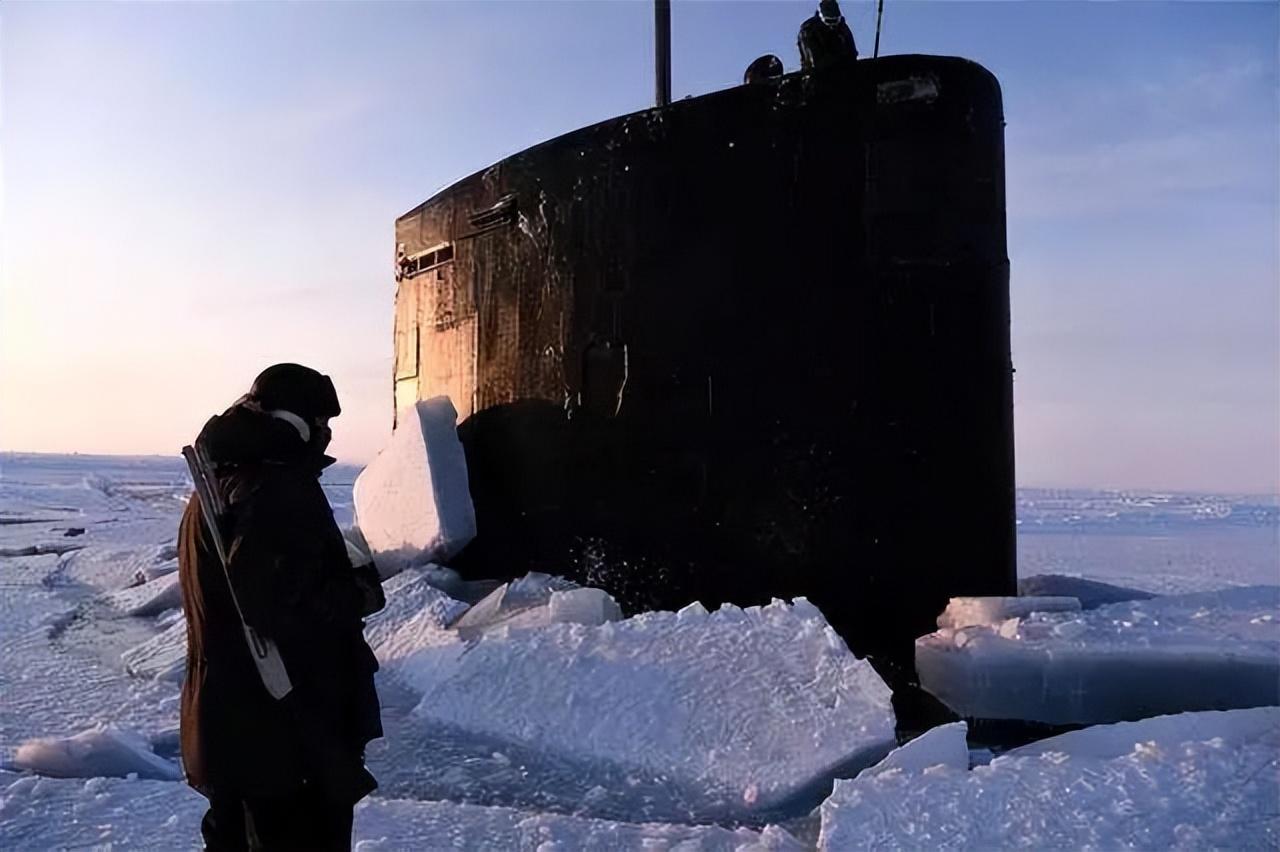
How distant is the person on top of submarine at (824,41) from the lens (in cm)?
414

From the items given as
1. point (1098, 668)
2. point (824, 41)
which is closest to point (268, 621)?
point (1098, 668)

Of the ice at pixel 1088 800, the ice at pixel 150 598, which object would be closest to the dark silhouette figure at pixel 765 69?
the ice at pixel 1088 800

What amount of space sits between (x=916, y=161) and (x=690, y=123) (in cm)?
94

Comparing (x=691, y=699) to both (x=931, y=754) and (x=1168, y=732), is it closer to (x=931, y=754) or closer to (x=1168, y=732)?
(x=931, y=754)

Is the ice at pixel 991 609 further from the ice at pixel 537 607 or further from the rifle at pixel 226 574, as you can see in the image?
the rifle at pixel 226 574

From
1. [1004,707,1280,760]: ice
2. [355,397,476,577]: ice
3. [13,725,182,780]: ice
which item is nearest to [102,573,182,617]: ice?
[355,397,476,577]: ice

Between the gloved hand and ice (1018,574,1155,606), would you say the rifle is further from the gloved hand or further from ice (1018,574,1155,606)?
ice (1018,574,1155,606)

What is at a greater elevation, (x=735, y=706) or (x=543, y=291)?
(x=543, y=291)

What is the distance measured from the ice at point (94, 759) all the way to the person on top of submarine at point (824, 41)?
349 cm

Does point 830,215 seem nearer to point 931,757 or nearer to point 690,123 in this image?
point 690,123

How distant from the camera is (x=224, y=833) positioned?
1850mm

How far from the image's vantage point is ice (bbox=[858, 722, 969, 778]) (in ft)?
9.19

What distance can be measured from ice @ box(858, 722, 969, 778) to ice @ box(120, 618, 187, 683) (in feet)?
10.7

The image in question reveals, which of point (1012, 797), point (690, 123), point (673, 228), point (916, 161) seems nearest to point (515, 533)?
point (673, 228)
